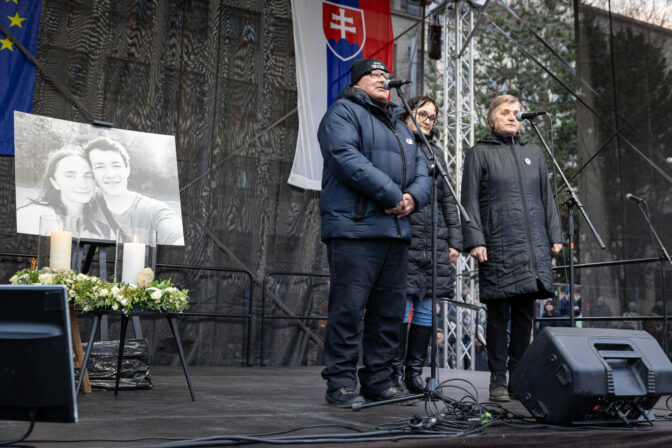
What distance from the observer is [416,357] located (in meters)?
3.04

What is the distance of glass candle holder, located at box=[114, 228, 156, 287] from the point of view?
2639 mm

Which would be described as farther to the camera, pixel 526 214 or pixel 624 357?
pixel 526 214

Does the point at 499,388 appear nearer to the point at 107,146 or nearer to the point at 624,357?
the point at 624,357

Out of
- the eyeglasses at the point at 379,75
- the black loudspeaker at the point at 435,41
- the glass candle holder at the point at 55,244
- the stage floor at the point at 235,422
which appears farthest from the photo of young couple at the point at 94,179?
the black loudspeaker at the point at 435,41

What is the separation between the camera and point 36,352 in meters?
1.27

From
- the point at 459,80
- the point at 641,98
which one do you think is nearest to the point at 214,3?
the point at 459,80

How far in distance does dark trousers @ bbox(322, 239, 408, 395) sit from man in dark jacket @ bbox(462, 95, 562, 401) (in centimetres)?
48

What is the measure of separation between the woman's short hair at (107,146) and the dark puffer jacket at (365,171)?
2511 millimetres

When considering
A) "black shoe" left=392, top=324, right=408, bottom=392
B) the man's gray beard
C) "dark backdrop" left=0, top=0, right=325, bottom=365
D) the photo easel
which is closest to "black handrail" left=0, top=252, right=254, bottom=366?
"dark backdrop" left=0, top=0, right=325, bottom=365

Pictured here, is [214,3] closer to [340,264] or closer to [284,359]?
[284,359]

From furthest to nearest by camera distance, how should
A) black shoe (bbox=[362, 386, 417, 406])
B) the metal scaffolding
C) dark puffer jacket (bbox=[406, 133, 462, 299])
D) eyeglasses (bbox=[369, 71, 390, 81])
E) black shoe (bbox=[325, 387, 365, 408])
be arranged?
the metal scaffolding, dark puffer jacket (bbox=[406, 133, 462, 299]), eyeglasses (bbox=[369, 71, 390, 81]), black shoe (bbox=[362, 386, 417, 406]), black shoe (bbox=[325, 387, 365, 408])

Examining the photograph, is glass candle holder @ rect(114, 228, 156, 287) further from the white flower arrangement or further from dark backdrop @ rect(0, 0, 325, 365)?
dark backdrop @ rect(0, 0, 325, 365)

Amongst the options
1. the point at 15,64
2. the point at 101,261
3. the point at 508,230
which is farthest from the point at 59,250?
the point at 15,64

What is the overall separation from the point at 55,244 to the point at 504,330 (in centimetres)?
195
